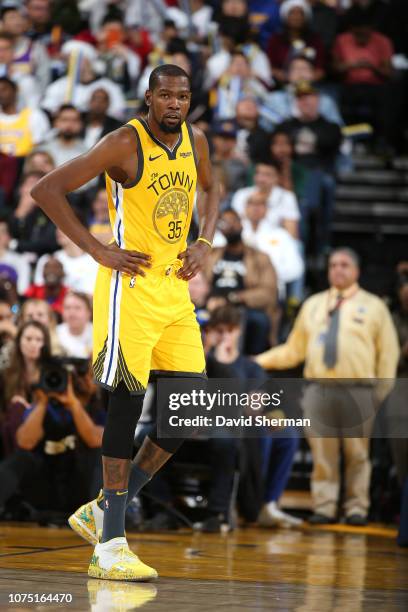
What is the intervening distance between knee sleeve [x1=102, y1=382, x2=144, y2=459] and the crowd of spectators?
92.9 inches

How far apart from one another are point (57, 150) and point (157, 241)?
23.4 feet

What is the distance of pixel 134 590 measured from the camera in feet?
14.7

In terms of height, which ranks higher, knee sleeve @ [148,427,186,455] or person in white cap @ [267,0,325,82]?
person in white cap @ [267,0,325,82]

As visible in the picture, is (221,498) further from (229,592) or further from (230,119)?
(230,119)

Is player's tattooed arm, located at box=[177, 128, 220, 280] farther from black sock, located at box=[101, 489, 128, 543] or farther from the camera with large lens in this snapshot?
the camera with large lens

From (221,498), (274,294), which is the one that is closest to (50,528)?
(221,498)

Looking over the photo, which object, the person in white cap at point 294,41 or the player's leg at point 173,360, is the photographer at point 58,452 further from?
the person in white cap at point 294,41

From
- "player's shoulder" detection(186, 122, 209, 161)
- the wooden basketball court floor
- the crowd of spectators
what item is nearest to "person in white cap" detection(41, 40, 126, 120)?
the crowd of spectators

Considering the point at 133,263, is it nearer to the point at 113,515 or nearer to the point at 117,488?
the point at 117,488

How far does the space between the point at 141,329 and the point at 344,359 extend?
3988mm

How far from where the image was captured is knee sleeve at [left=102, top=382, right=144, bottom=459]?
4816 millimetres

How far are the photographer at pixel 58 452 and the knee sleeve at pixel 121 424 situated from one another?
8.02ft

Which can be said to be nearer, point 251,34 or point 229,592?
point 229,592

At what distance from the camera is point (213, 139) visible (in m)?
11.8
